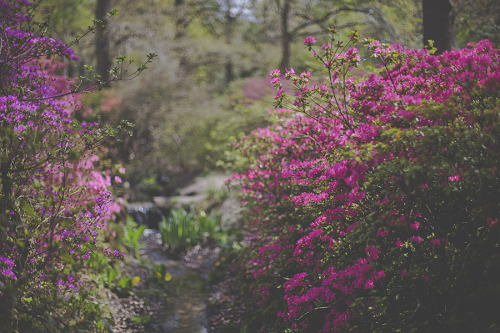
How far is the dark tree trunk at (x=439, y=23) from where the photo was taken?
5.62 metres

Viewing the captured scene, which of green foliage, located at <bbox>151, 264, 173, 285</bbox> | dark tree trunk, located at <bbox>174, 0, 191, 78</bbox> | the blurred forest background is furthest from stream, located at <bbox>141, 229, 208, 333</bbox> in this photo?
dark tree trunk, located at <bbox>174, 0, 191, 78</bbox>

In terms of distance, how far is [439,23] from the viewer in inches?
222

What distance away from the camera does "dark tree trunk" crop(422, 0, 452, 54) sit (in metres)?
5.62

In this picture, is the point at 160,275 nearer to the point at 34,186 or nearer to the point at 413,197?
the point at 34,186

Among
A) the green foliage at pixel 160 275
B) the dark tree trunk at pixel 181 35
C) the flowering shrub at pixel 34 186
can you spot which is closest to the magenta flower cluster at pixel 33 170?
the flowering shrub at pixel 34 186

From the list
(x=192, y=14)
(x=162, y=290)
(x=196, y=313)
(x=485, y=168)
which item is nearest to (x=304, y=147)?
(x=485, y=168)

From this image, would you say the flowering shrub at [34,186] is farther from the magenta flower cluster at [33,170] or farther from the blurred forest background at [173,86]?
the blurred forest background at [173,86]

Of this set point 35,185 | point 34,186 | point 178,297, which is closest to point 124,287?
point 178,297

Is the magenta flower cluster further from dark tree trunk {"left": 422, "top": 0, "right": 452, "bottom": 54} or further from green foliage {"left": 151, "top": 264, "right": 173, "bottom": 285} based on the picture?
dark tree trunk {"left": 422, "top": 0, "right": 452, "bottom": 54}

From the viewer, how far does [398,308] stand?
2.92 meters

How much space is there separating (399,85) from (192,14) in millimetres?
18529

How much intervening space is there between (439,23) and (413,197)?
Result: 13.1 ft

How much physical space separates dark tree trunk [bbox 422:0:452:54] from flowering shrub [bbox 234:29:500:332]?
8.02 ft

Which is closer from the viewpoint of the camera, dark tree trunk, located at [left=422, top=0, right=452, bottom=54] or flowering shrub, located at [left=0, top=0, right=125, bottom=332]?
flowering shrub, located at [left=0, top=0, right=125, bottom=332]
